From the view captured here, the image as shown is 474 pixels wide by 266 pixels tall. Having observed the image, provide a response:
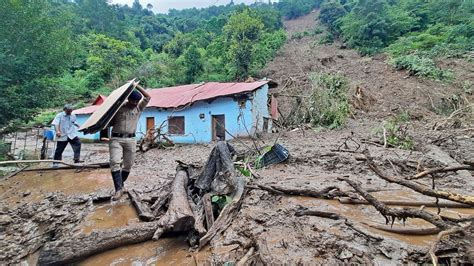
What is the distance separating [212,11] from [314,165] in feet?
253

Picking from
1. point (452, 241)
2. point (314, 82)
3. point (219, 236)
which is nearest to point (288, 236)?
point (219, 236)

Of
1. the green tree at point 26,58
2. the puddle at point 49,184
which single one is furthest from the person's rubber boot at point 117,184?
the green tree at point 26,58

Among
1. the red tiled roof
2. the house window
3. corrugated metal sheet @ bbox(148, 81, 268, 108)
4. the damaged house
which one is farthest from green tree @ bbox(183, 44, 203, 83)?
the house window

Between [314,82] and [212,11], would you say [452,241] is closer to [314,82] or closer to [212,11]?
[314,82]

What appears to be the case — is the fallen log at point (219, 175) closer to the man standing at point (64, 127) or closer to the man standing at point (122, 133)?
the man standing at point (122, 133)

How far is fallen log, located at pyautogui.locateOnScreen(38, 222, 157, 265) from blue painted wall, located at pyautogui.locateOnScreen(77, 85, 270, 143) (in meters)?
10.6

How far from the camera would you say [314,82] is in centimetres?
1524

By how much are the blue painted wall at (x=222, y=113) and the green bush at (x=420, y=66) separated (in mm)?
13284

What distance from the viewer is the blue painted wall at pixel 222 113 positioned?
14758mm

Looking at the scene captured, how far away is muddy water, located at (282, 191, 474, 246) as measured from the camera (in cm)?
307

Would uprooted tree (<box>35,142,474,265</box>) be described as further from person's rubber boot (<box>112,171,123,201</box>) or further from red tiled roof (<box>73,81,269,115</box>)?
red tiled roof (<box>73,81,269,115</box>)

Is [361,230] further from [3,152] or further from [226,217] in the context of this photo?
[3,152]

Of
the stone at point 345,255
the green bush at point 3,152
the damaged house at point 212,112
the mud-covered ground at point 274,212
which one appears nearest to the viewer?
the stone at point 345,255

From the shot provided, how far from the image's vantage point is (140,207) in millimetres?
4309
